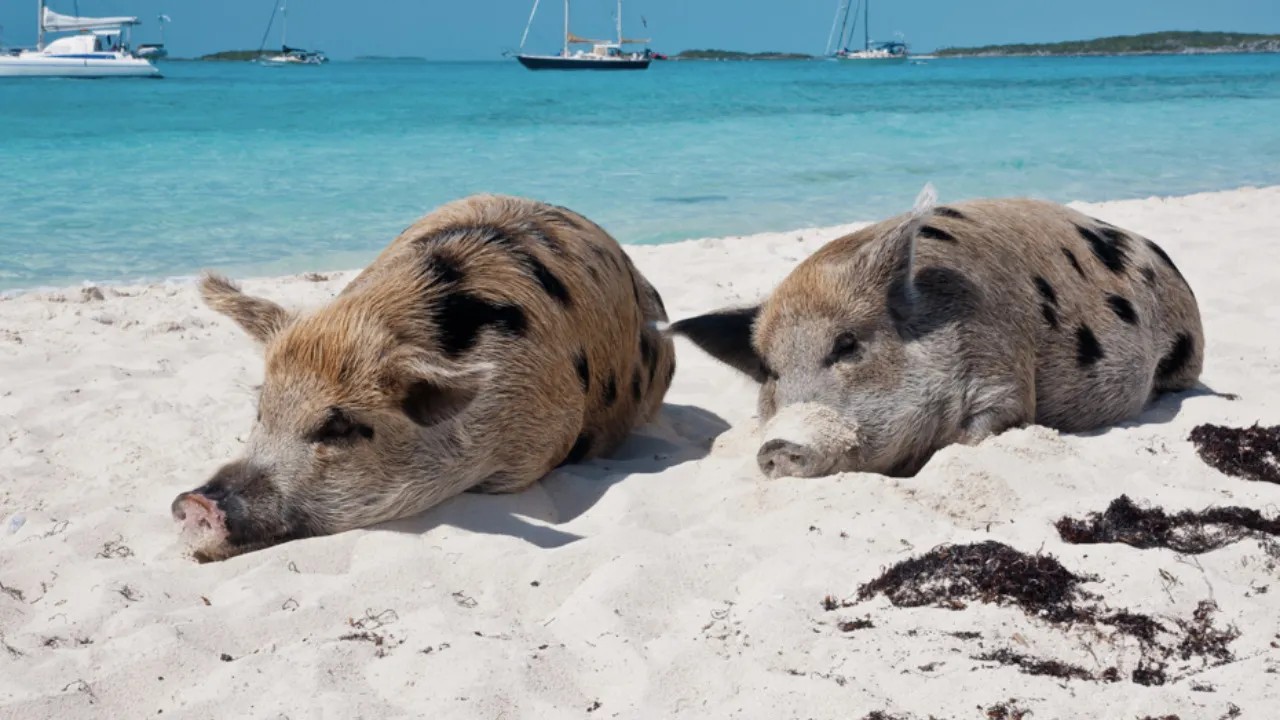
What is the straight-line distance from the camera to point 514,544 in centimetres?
468

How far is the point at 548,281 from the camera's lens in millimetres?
5562

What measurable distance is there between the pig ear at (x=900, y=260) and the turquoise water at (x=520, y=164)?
8.60m

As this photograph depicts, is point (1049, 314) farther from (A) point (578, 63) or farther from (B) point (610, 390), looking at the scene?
(A) point (578, 63)

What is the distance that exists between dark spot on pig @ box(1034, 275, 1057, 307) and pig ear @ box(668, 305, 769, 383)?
1318 millimetres

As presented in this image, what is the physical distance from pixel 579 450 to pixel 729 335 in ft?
2.99

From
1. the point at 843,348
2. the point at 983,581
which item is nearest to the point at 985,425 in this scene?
the point at 843,348

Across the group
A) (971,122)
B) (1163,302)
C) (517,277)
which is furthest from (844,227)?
(971,122)

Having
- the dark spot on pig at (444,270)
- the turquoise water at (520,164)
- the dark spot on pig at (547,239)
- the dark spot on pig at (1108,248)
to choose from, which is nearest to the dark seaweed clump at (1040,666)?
the dark spot on pig at (444,270)

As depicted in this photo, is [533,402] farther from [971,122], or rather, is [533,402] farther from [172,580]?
[971,122]

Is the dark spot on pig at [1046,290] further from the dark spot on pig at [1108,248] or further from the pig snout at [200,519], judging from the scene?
the pig snout at [200,519]

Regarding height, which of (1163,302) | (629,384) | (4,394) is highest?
(1163,302)

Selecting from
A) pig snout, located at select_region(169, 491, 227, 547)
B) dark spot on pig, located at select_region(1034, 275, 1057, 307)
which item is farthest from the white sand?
dark spot on pig, located at select_region(1034, 275, 1057, 307)

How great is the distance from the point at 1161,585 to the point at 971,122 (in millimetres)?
35478

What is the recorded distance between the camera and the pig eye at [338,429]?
4.86 meters
